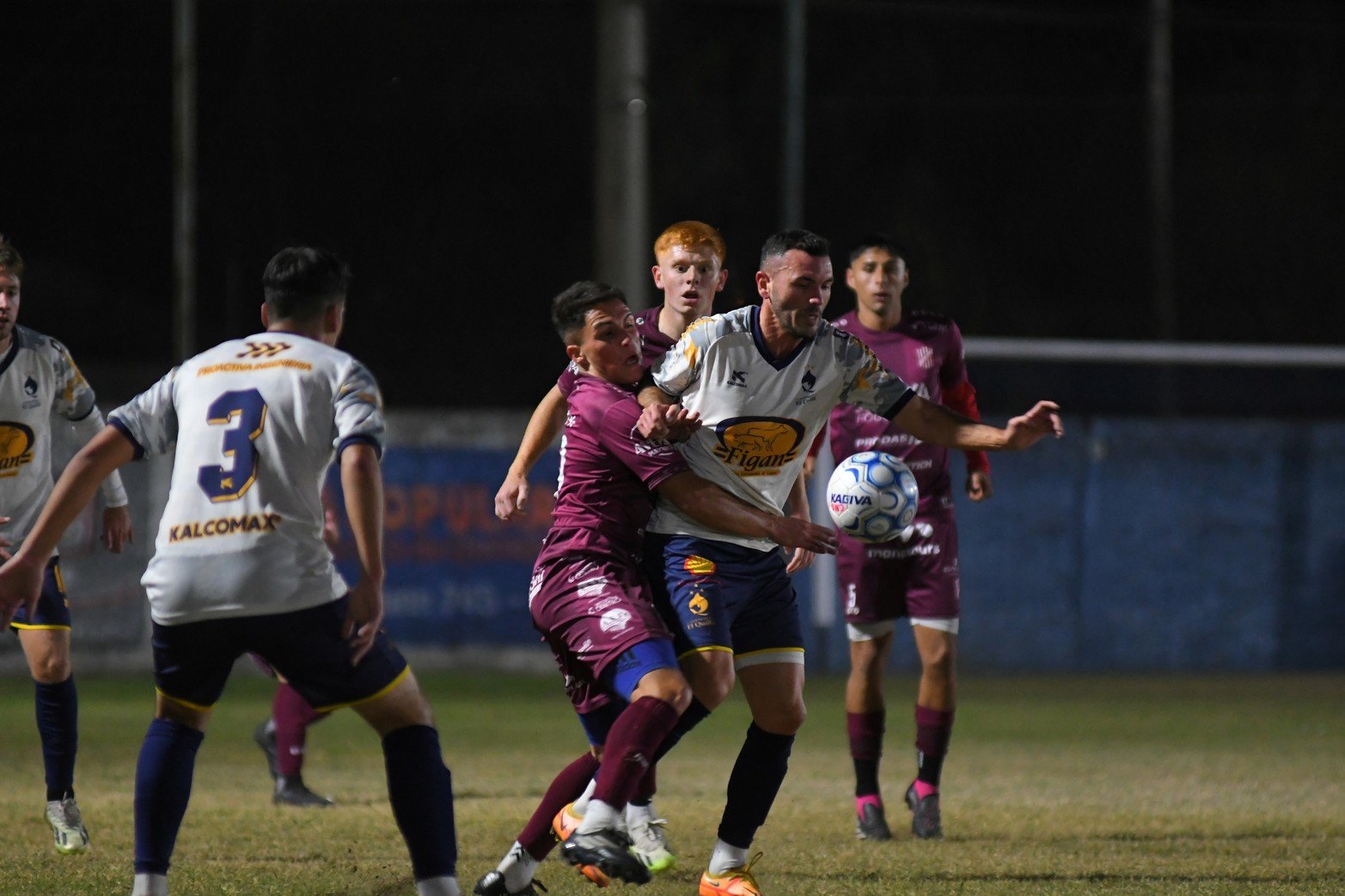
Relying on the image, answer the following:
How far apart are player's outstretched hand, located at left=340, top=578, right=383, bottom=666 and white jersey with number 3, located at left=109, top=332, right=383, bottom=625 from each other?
0.29 ft

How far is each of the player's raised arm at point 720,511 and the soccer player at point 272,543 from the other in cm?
103

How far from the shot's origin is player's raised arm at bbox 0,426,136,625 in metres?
4.56

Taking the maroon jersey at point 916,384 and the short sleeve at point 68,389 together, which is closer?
the short sleeve at point 68,389

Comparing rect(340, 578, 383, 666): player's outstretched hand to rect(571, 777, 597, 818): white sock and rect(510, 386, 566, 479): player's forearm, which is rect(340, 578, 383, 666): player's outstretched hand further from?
rect(510, 386, 566, 479): player's forearm

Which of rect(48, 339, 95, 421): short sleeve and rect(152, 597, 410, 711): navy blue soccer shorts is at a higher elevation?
rect(48, 339, 95, 421): short sleeve

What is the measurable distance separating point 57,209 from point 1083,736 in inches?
498

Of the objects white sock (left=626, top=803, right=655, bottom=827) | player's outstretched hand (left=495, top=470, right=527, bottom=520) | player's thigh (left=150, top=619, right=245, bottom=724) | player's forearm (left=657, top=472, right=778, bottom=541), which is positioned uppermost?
player's forearm (left=657, top=472, right=778, bottom=541)

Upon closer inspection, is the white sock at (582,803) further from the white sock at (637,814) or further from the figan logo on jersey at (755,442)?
the figan logo on jersey at (755,442)

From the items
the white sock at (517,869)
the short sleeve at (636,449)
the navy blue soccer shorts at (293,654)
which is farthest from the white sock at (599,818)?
the short sleeve at (636,449)

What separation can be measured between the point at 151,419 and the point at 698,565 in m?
1.70

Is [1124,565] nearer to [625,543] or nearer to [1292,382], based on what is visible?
[1292,382]

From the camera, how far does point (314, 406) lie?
4492 mm

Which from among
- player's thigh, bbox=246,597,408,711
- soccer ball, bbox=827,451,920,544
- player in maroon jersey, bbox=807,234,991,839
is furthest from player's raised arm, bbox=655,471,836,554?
player in maroon jersey, bbox=807,234,991,839

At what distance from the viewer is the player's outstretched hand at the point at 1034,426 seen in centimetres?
542
